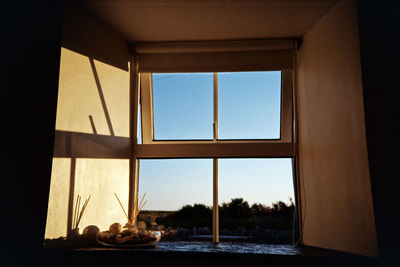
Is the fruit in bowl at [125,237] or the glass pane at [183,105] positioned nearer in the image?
the fruit in bowl at [125,237]

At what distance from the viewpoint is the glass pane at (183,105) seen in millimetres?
3266

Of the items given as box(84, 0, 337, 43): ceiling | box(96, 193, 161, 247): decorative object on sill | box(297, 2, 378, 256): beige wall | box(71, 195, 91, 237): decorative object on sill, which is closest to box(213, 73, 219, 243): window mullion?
box(84, 0, 337, 43): ceiling

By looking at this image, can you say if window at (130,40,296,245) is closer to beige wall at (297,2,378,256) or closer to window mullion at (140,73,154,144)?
window mullion at (140,73,154,144)

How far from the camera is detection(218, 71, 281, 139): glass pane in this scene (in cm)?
321

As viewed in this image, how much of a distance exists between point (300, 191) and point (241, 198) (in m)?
0.50

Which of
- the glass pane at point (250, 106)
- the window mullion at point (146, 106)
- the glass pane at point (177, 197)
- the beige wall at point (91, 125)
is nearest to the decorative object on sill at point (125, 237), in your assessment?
the beige wall at point (91, 125)

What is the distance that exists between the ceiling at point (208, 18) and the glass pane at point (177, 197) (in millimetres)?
1109

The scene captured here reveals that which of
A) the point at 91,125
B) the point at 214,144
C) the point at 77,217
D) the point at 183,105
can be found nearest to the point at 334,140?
the point at 214,144

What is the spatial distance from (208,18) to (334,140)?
129 centimetres

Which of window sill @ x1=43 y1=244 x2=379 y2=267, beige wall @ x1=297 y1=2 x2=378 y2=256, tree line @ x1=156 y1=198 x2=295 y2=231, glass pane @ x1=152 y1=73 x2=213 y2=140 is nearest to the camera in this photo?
beige wall @ x1=297 y1=2 x2=378 y2=256

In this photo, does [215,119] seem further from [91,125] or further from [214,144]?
[91,125]

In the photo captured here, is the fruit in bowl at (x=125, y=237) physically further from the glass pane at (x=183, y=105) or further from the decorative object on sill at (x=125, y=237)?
the glass pane at (x=183, y=105)

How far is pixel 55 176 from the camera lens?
85.4 inches

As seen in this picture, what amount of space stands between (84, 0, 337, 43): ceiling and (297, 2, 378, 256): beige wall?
0.19 metres
